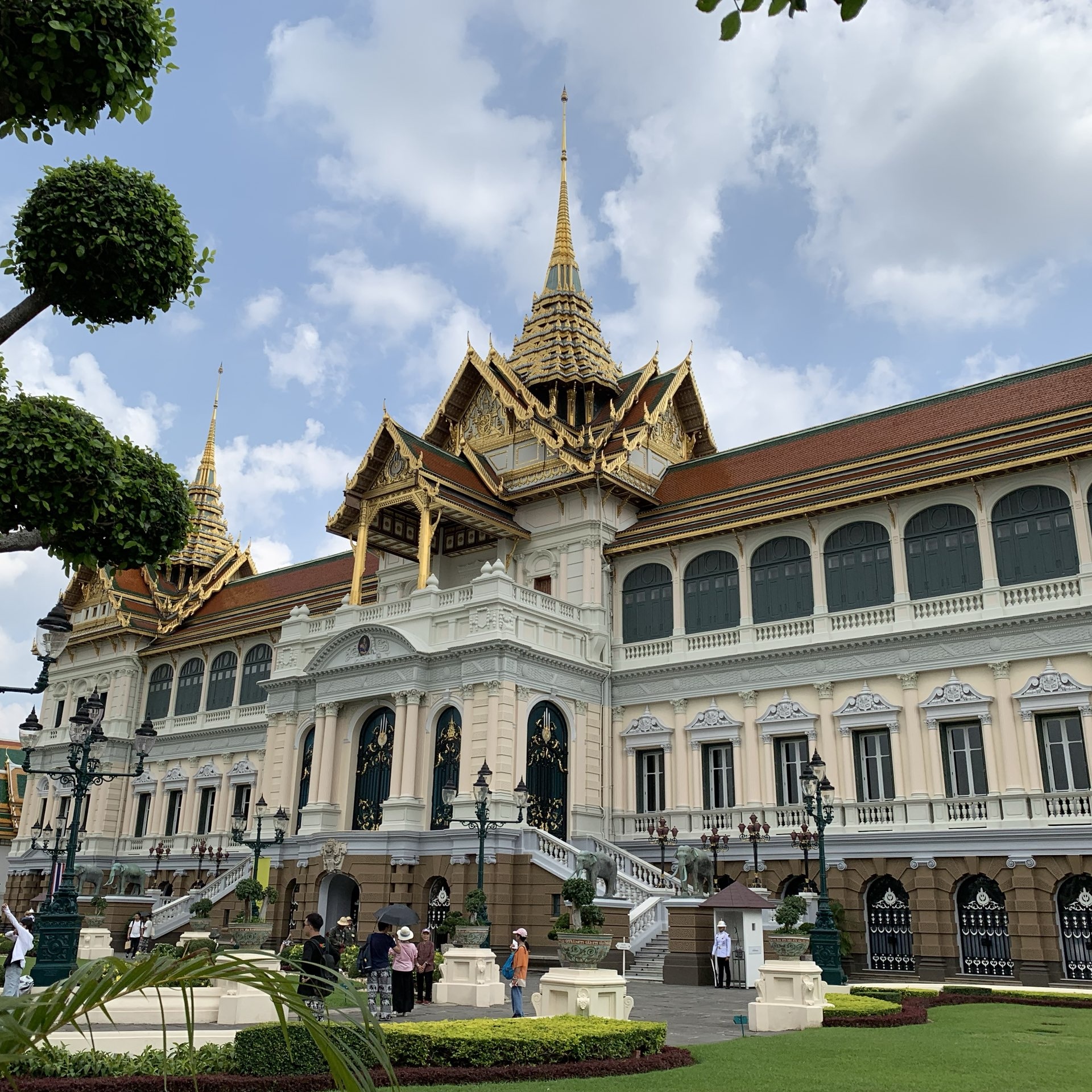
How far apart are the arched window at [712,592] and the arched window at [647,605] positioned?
0.62m

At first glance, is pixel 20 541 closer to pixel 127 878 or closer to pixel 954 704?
pixel 954 704

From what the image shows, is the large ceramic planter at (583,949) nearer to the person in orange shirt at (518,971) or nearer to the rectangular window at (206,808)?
the person in orange shirt at (518,971)

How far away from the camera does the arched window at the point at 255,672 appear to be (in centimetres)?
4281

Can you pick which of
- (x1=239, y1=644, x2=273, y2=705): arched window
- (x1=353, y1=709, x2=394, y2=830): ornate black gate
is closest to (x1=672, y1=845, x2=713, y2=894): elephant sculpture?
(x1=353, y1=709, x2=394, y2=830): ornate black gate

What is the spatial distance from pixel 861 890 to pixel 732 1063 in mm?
15299

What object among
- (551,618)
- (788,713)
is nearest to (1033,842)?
(788,713)

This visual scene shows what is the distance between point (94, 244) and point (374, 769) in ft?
71.2

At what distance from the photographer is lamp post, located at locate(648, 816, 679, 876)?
27781 mm

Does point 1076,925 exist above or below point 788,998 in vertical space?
above

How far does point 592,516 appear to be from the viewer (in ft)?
110

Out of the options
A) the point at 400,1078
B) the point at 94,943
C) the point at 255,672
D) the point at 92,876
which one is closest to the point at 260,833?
the point at 94,943

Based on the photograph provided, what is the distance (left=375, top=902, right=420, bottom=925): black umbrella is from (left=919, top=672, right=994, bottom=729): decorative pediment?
1378cm

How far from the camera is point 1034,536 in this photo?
1021 inches

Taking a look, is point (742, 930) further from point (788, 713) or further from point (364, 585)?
point (364, 585)
